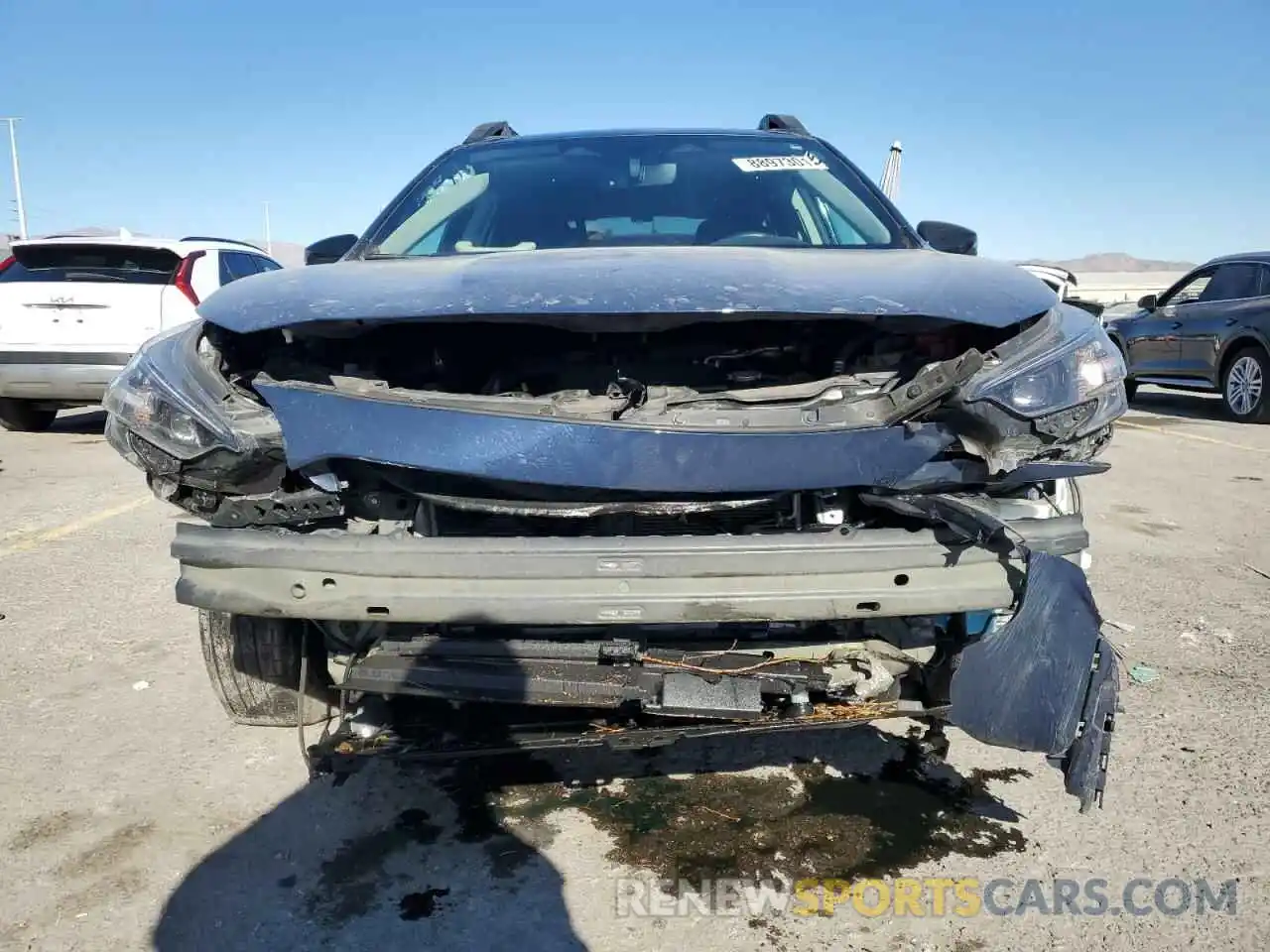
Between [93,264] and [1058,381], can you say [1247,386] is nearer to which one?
[1058,381]

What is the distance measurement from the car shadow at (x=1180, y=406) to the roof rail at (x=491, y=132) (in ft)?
26.5

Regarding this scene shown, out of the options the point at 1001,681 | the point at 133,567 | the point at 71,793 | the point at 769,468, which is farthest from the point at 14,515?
the point at 1001,681

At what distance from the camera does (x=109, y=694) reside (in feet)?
10.5

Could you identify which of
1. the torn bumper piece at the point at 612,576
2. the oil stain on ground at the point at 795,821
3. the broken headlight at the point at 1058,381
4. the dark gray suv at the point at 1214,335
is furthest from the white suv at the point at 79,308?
the dark gray suv at the point at 1214,335

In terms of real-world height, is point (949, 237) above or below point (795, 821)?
above

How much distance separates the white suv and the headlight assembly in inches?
227

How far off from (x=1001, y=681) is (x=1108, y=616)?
7.32 feet

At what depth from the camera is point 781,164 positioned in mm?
3688

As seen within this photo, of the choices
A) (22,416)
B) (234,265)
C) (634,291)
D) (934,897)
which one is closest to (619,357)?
(634,291)

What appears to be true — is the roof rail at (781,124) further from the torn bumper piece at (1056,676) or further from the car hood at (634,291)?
the torn bumper piece at (1056,676)

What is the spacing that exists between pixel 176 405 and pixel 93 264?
6872 mm

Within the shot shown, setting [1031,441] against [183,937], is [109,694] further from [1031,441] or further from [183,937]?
[1031,441]

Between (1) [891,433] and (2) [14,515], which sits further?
(2) [14,515]

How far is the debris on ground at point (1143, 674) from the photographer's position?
10.8 ft
